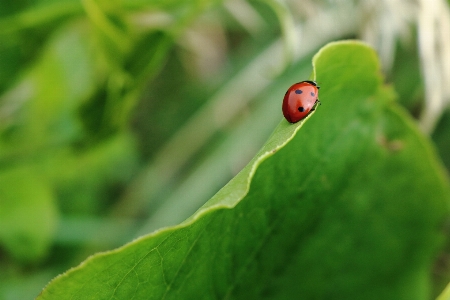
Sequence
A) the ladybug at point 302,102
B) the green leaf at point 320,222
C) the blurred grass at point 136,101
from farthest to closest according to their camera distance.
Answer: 1. the blurred grass at point 136,101
2. the ladybug at point 302,102
3. the green leaf at point 320,222

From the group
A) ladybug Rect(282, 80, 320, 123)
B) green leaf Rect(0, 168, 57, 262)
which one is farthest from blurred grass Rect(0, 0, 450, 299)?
ladybug Rect(282, 80, 320, 123)

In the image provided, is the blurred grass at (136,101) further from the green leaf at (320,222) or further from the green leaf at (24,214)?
the green leaf at (320,222)

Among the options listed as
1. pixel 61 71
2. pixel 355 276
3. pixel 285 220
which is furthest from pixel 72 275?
pixel 61 71

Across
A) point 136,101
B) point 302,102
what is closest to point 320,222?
point 302,102

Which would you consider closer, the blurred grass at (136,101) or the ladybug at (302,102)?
the ladybug at (302,102)

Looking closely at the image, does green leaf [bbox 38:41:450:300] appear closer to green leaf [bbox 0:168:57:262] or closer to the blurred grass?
the blurred grass

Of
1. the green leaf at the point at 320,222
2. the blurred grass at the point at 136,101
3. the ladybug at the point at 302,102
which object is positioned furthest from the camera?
the blurred grass at the point at 136,101

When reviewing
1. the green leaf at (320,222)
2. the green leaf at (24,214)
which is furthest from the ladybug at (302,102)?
the green leaf at (24,214)
